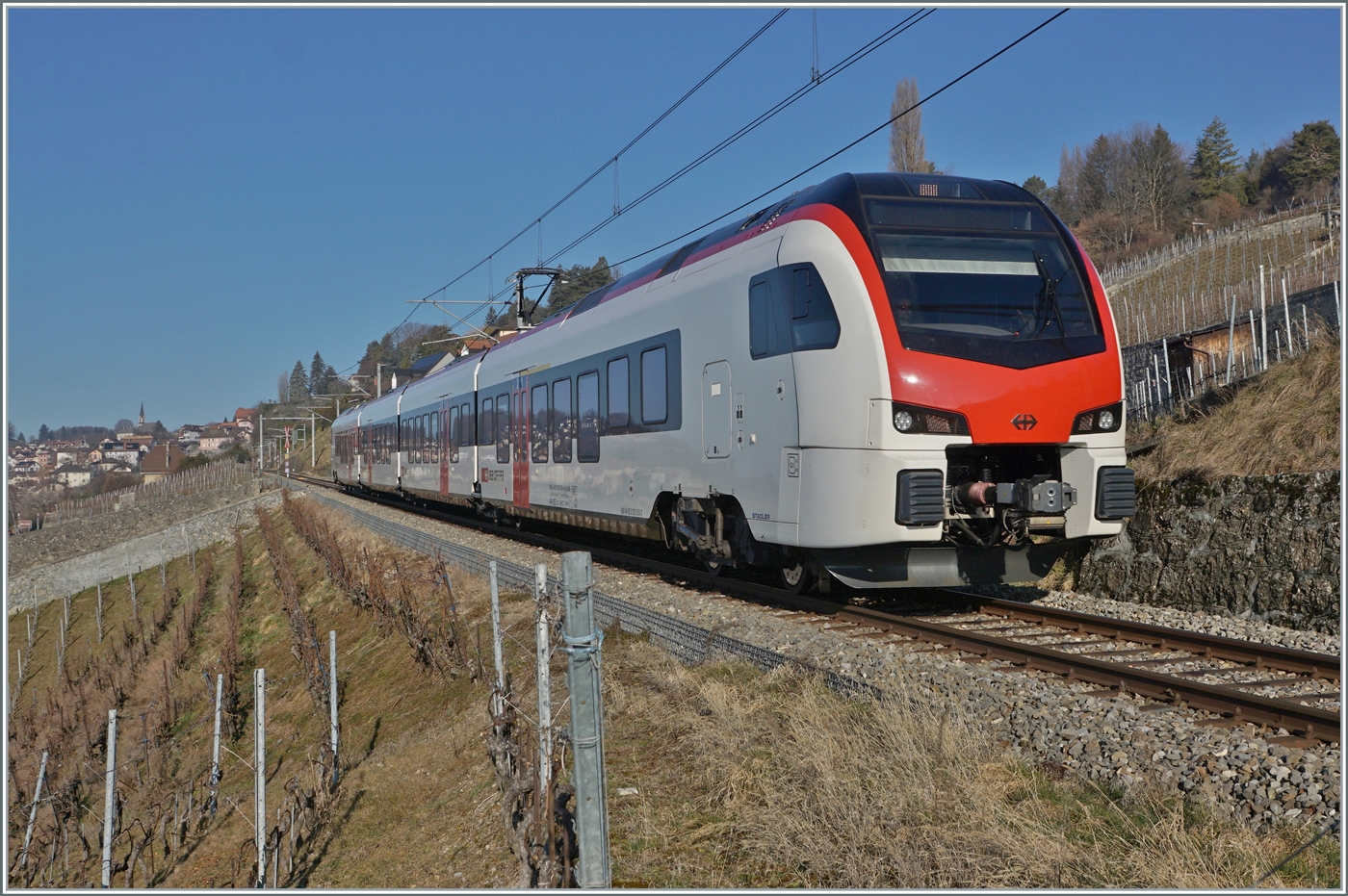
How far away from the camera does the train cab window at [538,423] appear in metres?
15.3

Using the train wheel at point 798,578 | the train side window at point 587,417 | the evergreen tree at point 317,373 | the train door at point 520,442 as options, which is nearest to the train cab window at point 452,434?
the train door at point 520,442

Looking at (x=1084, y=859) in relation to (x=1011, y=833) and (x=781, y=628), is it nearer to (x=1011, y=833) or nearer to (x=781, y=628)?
(x=1011, y=833)

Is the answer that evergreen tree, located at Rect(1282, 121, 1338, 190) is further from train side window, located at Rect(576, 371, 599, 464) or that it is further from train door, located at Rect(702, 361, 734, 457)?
train door, located at Rect(702, 361, 734, 457)

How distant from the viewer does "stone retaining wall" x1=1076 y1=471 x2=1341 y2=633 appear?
8.61 metres

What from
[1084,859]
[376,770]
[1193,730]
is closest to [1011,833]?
[1084,859]

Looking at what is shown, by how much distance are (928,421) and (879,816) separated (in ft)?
13.0

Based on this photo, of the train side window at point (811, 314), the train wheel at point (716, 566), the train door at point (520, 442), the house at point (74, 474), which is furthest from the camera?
the house at point (74, 474)

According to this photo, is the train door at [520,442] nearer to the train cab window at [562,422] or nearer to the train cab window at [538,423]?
the train cab window at [538,423]

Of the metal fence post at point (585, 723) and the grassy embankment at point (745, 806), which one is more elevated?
the metal fence post at point (585, 723)

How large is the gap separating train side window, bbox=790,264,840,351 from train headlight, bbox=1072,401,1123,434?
6.89ft

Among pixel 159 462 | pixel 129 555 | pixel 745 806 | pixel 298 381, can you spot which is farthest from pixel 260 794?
pixel 298 381

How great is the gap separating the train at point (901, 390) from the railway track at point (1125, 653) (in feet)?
1.45

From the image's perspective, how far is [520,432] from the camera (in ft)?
54.1

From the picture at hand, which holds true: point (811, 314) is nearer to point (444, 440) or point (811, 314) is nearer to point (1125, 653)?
point (1125, 653)
